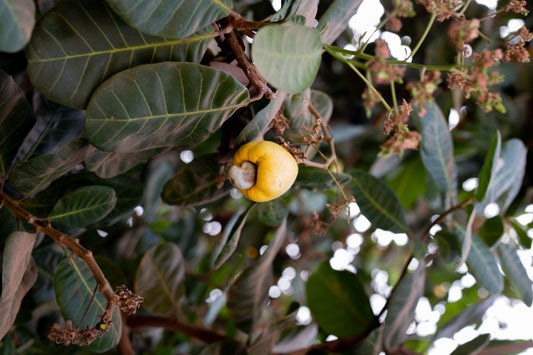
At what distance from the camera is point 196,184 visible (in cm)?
94

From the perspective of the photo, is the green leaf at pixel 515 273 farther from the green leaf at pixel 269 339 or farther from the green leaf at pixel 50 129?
the green leaf at pixel 50 129

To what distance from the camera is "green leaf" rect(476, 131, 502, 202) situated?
3.33ft

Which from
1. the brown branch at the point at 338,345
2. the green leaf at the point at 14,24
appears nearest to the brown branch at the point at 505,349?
the brown branch at the point at 338,345

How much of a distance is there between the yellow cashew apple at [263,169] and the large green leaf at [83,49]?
196mm

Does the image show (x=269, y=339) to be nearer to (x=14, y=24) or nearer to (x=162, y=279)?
(x=162, y=279)

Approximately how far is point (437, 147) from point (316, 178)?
0.51 m

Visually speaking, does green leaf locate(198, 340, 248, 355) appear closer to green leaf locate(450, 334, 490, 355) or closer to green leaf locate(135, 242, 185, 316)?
green leaf locate(135, 242, 185, 316)

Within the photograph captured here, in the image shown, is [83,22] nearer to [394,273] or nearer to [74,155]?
[74,155]

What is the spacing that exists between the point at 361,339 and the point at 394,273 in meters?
1.59

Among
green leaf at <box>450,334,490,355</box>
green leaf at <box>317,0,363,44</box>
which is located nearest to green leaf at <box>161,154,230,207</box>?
green leaf at <box>317,0,363,44</box>

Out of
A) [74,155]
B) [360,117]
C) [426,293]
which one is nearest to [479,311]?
[426,293]

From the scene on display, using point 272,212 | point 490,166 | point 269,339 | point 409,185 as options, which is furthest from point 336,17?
point 409,185

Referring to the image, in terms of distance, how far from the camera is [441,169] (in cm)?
125

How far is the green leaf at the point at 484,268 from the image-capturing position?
1074 millimetres
